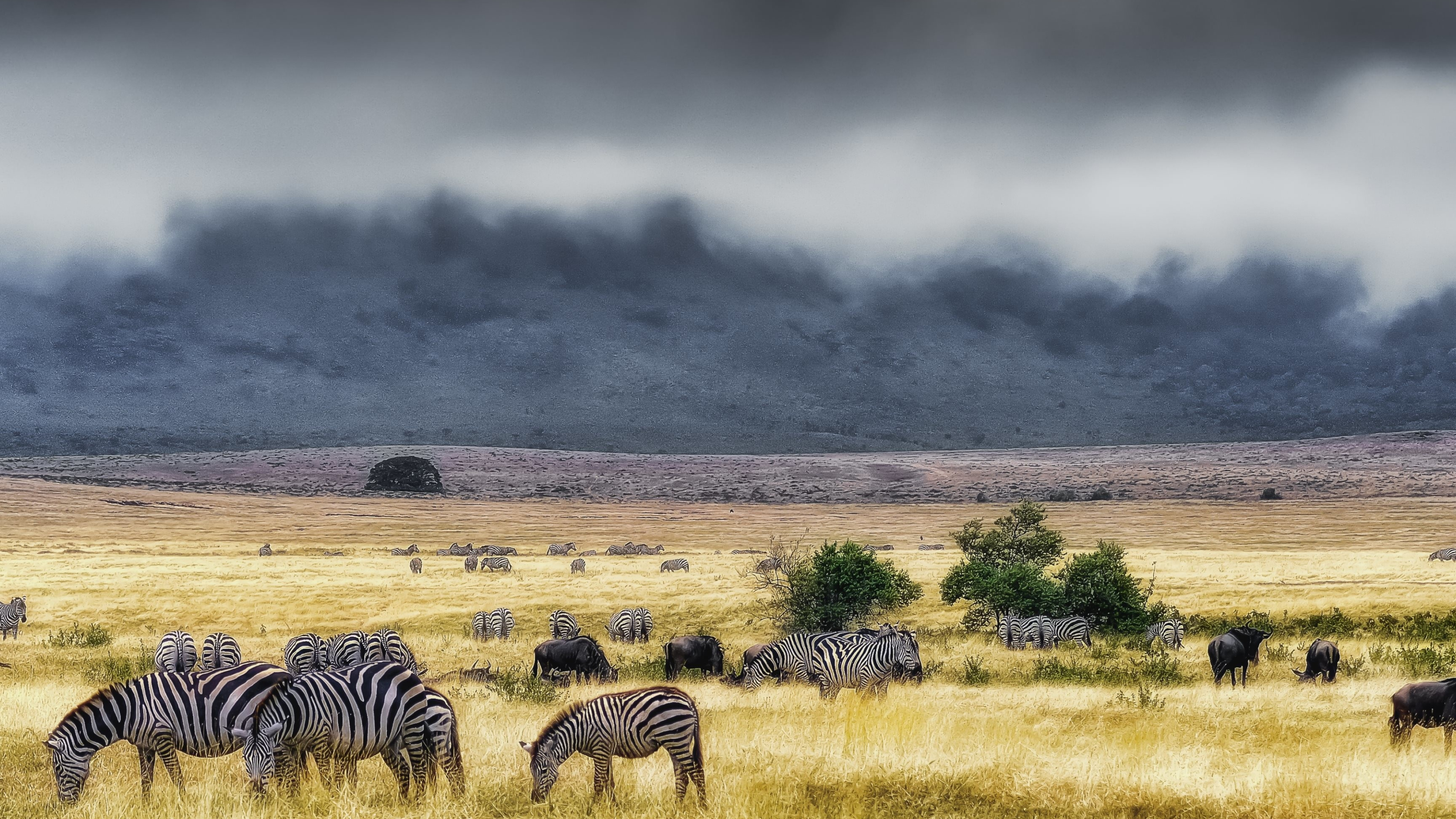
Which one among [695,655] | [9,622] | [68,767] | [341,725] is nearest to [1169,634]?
[695,655]

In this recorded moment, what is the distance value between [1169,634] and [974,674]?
451 inches

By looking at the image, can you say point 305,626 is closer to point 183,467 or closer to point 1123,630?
point 1123,630

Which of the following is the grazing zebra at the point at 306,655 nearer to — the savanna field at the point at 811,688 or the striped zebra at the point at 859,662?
the savanna field at the point at 811,688

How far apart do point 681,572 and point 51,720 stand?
145ft

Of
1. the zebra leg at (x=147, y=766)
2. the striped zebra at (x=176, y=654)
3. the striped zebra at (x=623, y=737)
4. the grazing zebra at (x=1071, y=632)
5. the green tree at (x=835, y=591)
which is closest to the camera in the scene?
the striped zebra at (x=623, y=737)

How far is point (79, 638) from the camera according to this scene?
40000 millimetres

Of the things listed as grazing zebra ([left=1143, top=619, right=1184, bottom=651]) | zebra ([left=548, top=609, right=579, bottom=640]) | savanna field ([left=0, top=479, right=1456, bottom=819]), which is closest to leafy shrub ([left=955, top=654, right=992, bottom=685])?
savanna field ([left=0, top=479, right=1456, bottom=819])

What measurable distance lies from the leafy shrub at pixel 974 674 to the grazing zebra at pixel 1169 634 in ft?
27.2

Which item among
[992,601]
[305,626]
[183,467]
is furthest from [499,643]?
[183,467]

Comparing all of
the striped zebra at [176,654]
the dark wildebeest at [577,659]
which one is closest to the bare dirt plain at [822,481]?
the striped zebra at [176,654]

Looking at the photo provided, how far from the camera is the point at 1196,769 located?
1450cm

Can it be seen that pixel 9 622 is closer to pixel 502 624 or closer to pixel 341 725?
pixel 502 624

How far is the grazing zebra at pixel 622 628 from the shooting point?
41938 mm

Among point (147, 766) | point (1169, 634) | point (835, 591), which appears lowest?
point (1169, 634)
